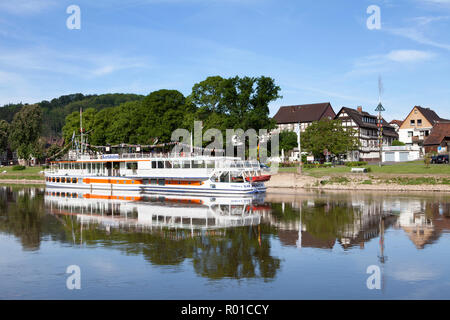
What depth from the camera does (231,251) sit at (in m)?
23.0

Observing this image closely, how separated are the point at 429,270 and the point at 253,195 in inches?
1285

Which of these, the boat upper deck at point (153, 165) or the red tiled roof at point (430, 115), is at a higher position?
the red tiled roof at point (430, 115)

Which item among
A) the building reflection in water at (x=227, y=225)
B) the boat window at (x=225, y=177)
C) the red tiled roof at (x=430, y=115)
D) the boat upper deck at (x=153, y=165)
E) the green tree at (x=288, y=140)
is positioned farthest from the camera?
the red tiled roof at (x=430, y=115)

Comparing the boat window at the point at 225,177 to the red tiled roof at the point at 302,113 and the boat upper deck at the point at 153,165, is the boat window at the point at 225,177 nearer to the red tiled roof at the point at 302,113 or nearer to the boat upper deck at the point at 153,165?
the boat upper deck at the point at 153,165

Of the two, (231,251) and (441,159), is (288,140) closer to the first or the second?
(441,159)

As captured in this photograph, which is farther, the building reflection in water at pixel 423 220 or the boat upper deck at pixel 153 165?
the boat upper deck at pixel 153 165

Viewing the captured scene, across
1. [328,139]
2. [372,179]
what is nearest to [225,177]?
[372,179]

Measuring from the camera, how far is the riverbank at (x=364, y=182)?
54.0 meters

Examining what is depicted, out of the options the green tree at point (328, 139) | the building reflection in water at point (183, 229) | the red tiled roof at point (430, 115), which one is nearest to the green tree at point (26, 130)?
the building reflection in water at point (183, 229)

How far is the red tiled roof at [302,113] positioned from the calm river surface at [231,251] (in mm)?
76008
